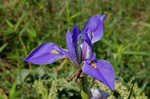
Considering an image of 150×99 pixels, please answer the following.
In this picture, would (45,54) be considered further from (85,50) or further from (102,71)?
(102,71)

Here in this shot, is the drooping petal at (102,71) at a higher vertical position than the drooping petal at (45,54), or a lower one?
lower

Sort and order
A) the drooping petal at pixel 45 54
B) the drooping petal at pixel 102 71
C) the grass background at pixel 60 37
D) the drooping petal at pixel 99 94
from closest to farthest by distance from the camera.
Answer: the drooping petal at pixel 102 71 → the drooping petal at pixel 45 54 → the drooping petal at pixel 99 94 → the grass background at pixel 60 37

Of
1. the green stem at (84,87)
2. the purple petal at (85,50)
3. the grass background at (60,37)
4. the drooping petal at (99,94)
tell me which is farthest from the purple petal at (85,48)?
the grass background at (60,37)

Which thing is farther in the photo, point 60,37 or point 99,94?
point 60,37

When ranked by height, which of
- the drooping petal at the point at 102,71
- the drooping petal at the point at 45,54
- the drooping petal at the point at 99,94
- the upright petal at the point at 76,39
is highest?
the upright petal at the point at 76,39

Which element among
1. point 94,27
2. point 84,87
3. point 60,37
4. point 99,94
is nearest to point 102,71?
point 84,87

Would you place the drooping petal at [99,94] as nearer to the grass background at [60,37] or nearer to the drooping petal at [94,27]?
the grass background at [60,37]
